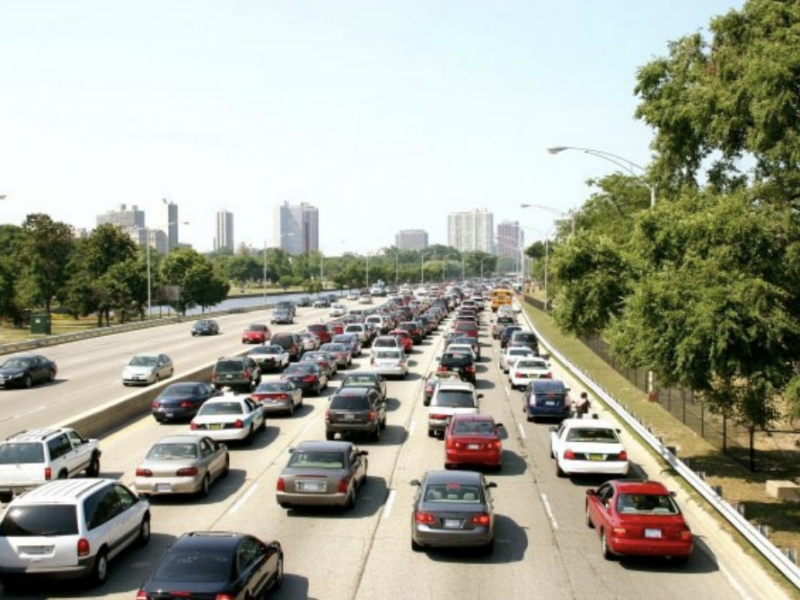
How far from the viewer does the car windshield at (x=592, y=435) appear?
72.3ft

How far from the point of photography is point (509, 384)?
135 ft

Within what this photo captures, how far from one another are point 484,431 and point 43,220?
93.6 metres

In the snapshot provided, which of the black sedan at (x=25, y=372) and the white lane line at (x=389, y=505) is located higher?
the black sedan at (x=25, y=372)

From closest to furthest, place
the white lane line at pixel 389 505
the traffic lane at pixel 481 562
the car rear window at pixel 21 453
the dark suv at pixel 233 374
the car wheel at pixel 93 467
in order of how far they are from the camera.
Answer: the traffic lane at pixel 481 562
the white lane line at pixel 389 505
the car rear window at pixel 21 453
the car wheel at pixel 93 467
the dark suv at pixel 233 374

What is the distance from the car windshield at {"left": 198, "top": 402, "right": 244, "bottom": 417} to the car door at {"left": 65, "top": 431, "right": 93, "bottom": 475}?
4.61 m

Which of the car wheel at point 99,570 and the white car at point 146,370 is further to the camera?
the white car at point 146,370

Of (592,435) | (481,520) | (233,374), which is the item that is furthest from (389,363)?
(481,520)

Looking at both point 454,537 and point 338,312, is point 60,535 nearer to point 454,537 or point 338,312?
point 454,537

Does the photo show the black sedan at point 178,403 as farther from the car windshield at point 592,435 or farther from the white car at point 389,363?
the car windshield at point 592,435

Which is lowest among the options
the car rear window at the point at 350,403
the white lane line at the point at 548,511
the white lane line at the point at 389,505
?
the white lane line at the point at 548,511

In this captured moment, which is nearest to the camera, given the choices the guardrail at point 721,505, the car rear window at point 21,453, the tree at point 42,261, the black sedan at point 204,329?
the guardrail at point 721,505

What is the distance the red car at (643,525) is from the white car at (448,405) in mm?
11337

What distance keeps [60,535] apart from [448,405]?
52.3 ft

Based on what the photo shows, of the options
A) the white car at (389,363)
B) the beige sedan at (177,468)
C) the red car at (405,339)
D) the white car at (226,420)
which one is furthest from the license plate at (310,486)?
the red car at (405,339)
